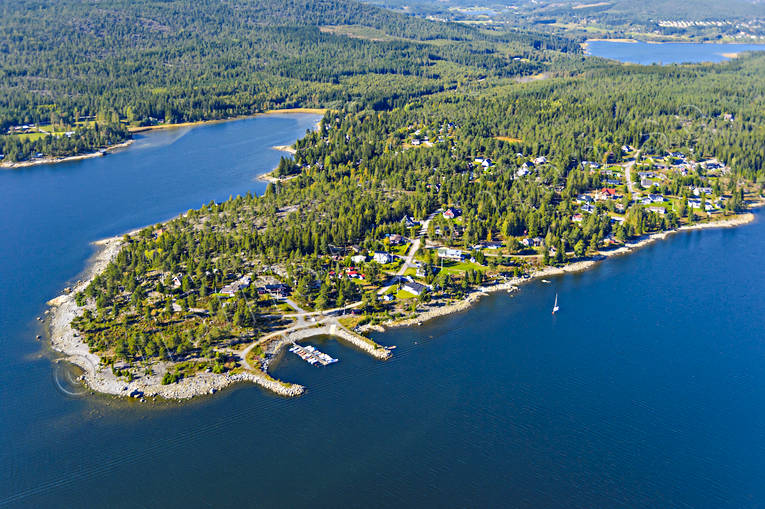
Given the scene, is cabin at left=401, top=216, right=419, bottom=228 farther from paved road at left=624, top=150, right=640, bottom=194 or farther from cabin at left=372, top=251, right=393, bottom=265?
paved road at left=624, top=150, right=640, bottom=194

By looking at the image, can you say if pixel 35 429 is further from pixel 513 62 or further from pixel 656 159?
pixel 513 62

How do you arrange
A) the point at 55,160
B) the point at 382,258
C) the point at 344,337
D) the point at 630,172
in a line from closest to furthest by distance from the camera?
1. the point at 344,337
2. the point at 382,258
3. the point at 630,172
4. the point at 55,160

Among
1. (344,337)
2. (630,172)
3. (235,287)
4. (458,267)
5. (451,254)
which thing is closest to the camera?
(344,337)

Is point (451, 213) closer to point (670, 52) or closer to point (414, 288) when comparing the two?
point (414, 288)

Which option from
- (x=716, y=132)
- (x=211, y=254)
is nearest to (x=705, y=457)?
(x=211, y=254)

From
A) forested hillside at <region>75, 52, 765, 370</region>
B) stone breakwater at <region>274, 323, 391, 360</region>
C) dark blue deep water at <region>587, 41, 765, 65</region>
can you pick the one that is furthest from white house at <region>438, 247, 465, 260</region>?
dark blue deep water at <region>587, 41, 765, 65</region>

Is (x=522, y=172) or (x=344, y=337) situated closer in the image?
(x=344, y=337)

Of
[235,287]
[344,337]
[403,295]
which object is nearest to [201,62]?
[235,287]
